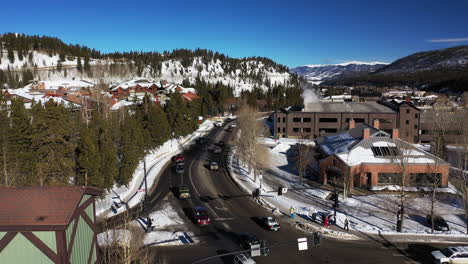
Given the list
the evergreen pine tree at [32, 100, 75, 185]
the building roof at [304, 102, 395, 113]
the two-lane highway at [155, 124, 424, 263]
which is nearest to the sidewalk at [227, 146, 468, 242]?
the two-lane highway at [155, 124, 424, 263]

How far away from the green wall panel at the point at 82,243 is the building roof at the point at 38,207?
172cm

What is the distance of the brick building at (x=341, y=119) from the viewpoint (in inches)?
3108

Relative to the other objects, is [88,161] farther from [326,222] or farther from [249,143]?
[326,222]

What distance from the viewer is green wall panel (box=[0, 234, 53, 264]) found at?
51.6 feet

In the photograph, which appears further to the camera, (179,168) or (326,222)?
(179,168)

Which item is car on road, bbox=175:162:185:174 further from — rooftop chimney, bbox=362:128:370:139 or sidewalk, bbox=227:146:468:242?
rooftop chimney, bbox=362:128:370:139

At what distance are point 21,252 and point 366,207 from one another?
35004 mm

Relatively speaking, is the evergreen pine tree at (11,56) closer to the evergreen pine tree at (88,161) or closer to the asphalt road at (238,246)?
the evergreen pine tree at (88,161)

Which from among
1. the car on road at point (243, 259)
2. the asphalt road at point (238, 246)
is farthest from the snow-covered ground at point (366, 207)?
the car on road at point (243, 259)

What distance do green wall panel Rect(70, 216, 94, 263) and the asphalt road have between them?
782cm

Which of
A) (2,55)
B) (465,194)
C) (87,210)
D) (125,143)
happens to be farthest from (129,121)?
(2,55)

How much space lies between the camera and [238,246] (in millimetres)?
28453

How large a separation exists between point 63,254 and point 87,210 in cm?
352

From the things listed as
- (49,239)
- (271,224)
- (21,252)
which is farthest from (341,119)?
(21,252)
